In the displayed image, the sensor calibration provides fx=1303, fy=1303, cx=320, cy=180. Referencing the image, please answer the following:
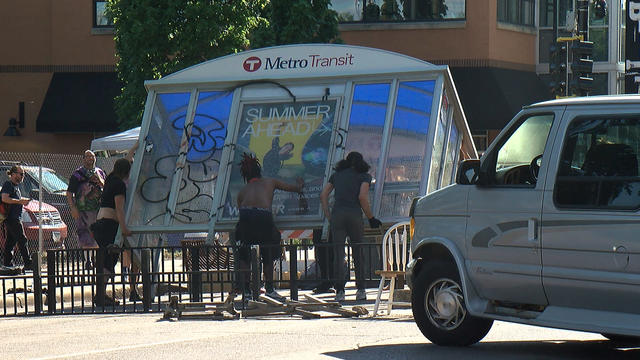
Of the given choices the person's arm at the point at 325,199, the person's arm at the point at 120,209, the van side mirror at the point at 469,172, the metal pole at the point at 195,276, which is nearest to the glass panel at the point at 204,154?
the person's arm at the point at 120,209

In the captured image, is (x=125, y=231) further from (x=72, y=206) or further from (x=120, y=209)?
(x=72, y=206)

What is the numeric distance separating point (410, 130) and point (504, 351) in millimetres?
7134

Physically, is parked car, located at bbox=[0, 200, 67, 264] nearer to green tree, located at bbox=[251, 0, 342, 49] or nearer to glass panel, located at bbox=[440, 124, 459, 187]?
glass panel, located at bbox=[440, 124, 459, 187]

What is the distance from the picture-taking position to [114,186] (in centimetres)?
1611

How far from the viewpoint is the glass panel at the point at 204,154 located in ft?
58.1

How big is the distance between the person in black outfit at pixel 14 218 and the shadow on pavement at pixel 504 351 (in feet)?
37.3

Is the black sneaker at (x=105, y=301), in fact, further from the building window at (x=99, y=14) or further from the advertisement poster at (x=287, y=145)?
the building window at (x=99, y=14)

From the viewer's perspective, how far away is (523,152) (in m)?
10.1

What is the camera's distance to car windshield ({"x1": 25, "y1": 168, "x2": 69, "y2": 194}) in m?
24.5

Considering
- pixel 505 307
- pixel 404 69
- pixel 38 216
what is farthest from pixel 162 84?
pixel 505 307

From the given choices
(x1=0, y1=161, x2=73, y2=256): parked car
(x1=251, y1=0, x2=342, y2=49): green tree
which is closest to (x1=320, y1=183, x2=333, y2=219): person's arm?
(x1=0, y1=161, x2=73, y2=256): parked car

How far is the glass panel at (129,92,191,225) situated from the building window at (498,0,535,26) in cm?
1975

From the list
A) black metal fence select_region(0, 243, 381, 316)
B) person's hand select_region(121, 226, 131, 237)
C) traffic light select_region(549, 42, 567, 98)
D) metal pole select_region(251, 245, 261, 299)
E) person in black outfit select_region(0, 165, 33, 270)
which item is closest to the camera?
metal pole select_region(251, 245, 261, 299)

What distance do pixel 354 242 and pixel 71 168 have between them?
1503 cm
